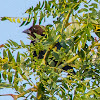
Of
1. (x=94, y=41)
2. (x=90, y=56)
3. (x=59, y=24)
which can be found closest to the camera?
(x=59, y=24)

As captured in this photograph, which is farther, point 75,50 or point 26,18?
point 26,18

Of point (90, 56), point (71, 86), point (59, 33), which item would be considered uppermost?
point (59, 33)

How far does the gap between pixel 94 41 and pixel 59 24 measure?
0.64 feet

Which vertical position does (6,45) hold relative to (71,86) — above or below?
above

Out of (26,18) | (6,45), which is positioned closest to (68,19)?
(26,18)

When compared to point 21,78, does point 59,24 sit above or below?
above

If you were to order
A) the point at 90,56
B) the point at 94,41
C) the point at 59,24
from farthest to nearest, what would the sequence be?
the point at 90,56, the point at 94,41, the point at 59,24

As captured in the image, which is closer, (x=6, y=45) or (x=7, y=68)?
(x=7, y=68)

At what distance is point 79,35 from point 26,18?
0.32m

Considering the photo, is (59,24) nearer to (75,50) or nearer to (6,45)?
(75,50)

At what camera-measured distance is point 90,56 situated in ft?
3.94

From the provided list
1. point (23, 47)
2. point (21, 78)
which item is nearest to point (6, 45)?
point (23, 47)

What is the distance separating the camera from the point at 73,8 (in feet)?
3.38

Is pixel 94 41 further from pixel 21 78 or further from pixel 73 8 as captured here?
pixel 21 78
